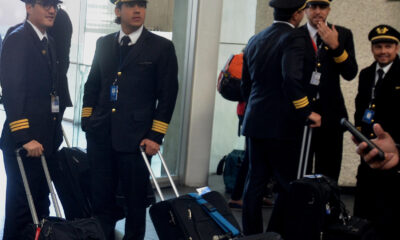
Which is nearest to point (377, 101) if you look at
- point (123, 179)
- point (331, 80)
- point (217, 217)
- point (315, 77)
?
point (331, 80)

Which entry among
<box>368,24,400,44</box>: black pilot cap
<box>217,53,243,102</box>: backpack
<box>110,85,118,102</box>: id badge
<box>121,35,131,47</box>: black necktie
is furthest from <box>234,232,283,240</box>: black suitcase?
<box>217,53,243,102</box>: backpack

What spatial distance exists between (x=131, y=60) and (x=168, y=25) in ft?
7.76

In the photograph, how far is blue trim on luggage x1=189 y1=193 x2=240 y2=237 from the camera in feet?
10.4

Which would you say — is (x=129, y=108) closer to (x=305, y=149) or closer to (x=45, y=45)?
(x=45, y=45)

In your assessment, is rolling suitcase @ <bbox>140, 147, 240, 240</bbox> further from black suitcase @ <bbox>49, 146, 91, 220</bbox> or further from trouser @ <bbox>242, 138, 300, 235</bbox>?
black suitcase @ <bbox>49, 146, 91, 220</bbox>

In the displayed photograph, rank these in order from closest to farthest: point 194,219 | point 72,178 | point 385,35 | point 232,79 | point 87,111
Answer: point 194,219, point 87,111, point 72,178, point 385,35, point 232,79

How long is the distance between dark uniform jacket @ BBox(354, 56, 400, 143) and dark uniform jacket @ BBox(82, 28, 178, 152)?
1.53 metres

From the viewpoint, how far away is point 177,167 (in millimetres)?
6254

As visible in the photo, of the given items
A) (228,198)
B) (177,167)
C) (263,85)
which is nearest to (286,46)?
(263,85)

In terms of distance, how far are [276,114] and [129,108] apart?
3.03 feet

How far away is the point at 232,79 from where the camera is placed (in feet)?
17.1

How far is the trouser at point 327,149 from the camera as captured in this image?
164 inches

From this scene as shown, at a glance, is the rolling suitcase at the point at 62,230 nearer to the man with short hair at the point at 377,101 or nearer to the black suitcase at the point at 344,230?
the black suitcase at the point at 344,230

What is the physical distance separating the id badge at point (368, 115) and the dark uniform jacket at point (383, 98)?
2 centimetres
